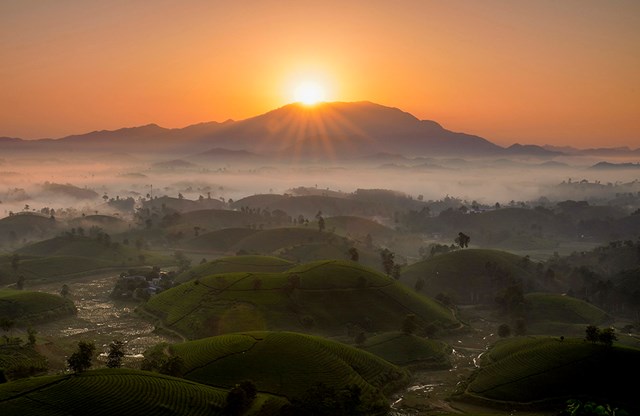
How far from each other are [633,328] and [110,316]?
146 meters

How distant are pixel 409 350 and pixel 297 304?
3498 centimetres

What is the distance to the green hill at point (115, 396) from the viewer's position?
234 feet

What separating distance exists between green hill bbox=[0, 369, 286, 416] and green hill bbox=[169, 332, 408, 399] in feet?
22.4

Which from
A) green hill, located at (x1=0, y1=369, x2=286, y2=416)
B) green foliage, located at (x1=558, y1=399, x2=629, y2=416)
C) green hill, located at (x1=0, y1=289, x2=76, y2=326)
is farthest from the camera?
green hill, located at (x1=0, y1=289, x2=76, y2=326)

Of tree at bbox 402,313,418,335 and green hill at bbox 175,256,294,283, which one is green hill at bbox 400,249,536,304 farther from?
tree at bbox 402,313,418,335

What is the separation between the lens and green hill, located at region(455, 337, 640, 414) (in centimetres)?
9156

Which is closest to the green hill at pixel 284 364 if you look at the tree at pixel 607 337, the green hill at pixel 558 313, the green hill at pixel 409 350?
the green hill at pixel 409 350

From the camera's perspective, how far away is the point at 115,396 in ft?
246

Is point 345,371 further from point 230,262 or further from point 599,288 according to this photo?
point 599,288

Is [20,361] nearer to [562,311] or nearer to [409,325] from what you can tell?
[409,325]

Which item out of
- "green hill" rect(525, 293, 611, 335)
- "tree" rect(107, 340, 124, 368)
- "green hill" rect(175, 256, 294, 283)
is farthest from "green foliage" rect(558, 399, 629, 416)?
"green hill" rect(175, 256, 294, 283)

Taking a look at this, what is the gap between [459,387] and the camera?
101m

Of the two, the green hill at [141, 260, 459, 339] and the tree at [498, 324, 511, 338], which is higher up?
the green hill at [141, 260, 459, 339]

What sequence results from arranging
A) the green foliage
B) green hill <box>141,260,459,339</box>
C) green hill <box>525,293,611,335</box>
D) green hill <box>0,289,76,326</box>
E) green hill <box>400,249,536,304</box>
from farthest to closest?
1. green hill <box>400,249,536,304</box>
2. green hill <box>525,293,611,335</box>
3. green hill <box>0,289,76,326</box>
4. green hill <box>141,260,459,339</box>
5. the green foliage
